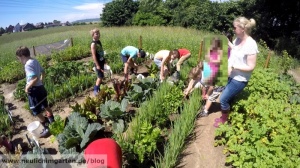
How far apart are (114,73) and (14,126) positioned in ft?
10.7

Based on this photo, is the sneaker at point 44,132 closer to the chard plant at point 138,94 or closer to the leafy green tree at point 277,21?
the chard plant at point 138,94

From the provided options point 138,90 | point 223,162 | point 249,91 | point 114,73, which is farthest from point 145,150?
point 114,73

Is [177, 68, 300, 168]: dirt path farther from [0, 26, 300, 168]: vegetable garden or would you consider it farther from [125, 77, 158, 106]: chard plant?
[125, 77, 158, 106]: chard plant

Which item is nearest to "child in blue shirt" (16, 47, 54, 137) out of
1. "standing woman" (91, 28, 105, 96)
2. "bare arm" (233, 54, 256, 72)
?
"standing woman" (91, 28, 105, 96)

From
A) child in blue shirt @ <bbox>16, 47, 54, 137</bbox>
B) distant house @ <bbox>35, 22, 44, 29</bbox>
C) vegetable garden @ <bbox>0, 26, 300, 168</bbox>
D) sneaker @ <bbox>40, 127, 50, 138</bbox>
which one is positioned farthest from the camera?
distant house @ <bbox>35, 22, 44, 29</bbox>

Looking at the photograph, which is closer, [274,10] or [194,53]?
[194,53]

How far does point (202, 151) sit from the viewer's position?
10.7 feet

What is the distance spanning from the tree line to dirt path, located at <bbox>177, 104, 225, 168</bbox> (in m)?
5.33

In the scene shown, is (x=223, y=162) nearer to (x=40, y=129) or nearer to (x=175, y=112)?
(x=175, y=112)

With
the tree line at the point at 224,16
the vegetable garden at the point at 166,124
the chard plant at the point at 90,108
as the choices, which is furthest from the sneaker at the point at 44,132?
the tree line at the point at 224,16

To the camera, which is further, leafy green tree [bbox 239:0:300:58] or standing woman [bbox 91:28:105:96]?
leafy green tree [bbox 239:0:300:58]

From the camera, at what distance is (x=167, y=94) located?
4.05 meters

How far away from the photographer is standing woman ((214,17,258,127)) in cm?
278

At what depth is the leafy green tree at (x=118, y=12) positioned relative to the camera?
2980 centimetres
